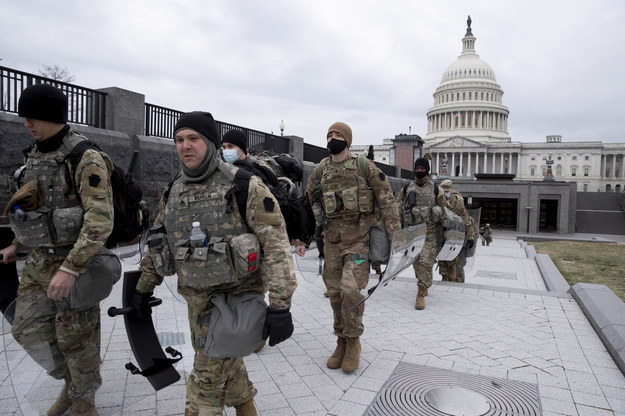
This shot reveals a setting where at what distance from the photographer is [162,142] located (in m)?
10.7

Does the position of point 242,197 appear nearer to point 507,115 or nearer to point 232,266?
point 232,266

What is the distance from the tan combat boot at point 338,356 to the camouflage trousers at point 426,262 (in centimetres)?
285

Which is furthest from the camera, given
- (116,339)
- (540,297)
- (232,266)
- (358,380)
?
(540,297)

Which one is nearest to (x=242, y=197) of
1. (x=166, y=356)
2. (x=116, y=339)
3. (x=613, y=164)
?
(x=166, y=356)

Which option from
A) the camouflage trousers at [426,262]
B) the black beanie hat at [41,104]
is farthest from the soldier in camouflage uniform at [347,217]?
the camouflage trousers at [426,262]

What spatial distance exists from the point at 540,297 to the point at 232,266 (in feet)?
22.3

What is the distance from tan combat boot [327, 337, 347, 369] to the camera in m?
4.34

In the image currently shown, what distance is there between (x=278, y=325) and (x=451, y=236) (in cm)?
570

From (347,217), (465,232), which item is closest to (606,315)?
(465,232)

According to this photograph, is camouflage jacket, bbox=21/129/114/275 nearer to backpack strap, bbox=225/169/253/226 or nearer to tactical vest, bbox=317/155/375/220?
backpack strap, bbox=225/169/253/226

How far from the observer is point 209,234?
106 inches

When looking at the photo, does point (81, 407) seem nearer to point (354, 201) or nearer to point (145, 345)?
point (145, 345)

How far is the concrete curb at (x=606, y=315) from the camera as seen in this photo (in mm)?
4832

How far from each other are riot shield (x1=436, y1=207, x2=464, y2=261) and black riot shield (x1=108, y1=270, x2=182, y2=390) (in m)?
5.38
